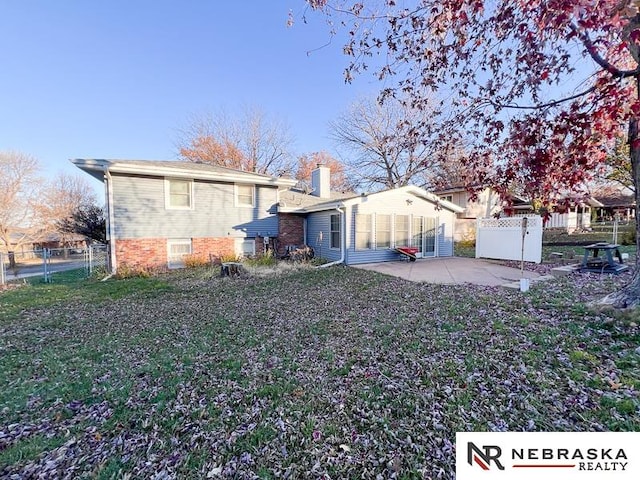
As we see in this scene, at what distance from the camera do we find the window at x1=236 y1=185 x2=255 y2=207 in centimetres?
1279

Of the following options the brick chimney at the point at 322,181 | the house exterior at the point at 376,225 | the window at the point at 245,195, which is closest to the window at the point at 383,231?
the house exterior at the point at 376,225

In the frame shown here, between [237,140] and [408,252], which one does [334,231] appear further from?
[237,140]

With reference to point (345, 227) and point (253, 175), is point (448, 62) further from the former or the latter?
point (253, 175)

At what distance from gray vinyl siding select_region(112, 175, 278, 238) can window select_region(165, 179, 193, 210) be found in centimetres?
15

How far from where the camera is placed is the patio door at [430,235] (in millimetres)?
13398

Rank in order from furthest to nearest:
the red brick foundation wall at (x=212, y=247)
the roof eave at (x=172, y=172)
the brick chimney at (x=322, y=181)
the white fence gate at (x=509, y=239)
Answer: the brick chimney at (x=322, y=181) < the red brick foundation wall at (x=212, y=247) < the white fence gate at (x=509, y=239) < the roof eave at (x=172, y=172)

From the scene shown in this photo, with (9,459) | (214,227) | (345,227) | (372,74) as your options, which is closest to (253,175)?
(214,227)

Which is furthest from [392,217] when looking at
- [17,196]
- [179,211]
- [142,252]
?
[17,196]

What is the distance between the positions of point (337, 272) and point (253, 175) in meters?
6.20

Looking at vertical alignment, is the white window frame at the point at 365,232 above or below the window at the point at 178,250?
above

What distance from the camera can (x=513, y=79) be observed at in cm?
359

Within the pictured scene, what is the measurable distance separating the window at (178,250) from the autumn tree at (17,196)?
20.5 m

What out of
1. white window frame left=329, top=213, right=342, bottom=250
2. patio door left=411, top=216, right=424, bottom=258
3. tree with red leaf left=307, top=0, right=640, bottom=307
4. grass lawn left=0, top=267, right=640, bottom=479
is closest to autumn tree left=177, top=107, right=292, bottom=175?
white window frame left=329, top=213, right=342, bottom=250

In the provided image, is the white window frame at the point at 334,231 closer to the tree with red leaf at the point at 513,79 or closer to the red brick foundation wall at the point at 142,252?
the red brick foundation wall at the point at 142,252
